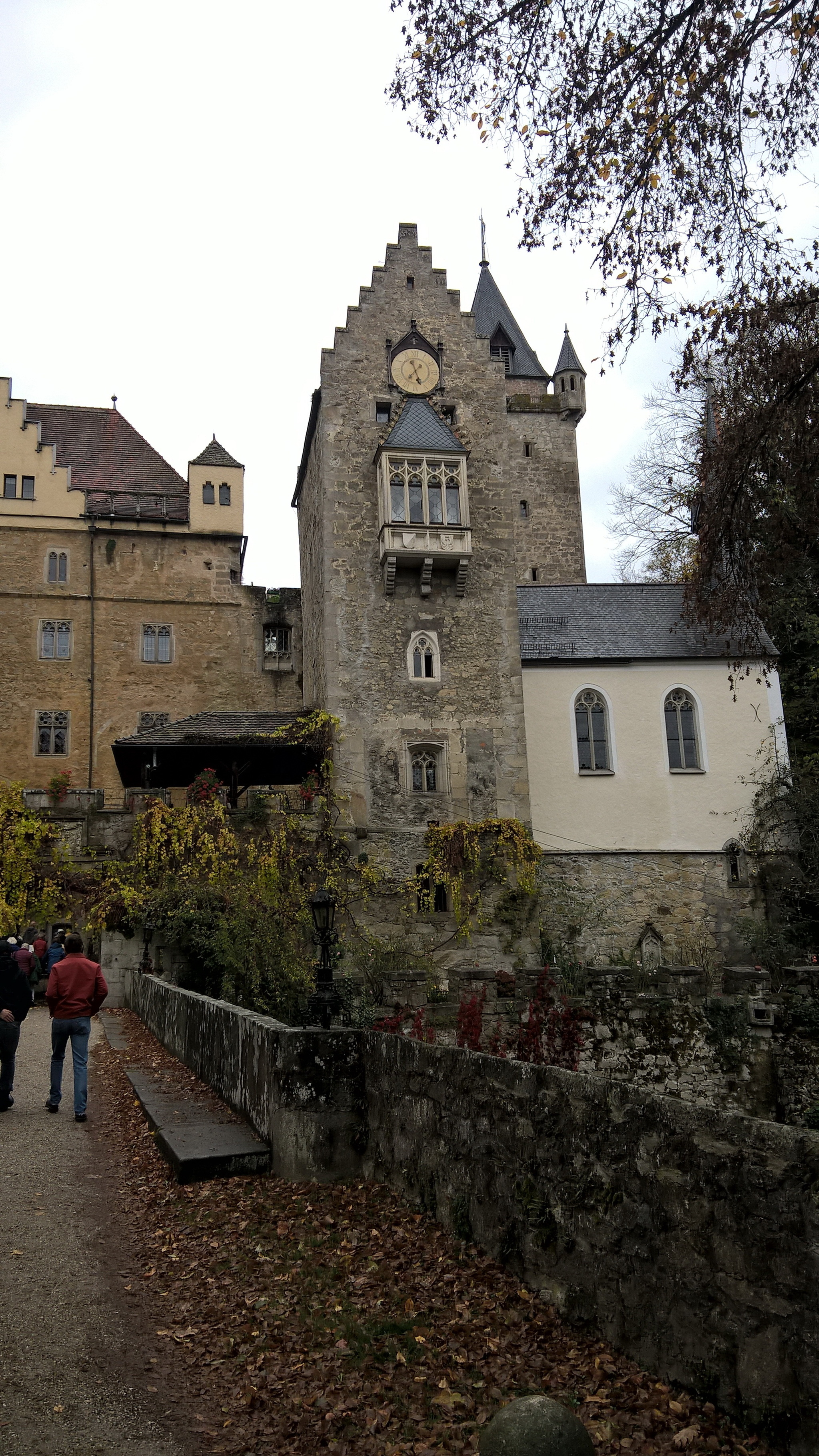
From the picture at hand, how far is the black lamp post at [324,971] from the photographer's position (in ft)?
26.8

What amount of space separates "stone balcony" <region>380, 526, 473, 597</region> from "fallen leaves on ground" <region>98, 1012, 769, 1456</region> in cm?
1874

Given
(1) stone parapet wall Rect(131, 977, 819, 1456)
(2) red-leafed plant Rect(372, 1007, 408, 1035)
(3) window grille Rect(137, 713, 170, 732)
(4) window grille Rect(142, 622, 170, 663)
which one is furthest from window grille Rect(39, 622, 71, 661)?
(1) stone parapet wall Rect(131, 977, 819, 1456)

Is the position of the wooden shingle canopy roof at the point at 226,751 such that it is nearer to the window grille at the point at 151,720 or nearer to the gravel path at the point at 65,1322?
the window grille at the point at 151,720

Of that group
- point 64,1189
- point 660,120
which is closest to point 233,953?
point 64,1189

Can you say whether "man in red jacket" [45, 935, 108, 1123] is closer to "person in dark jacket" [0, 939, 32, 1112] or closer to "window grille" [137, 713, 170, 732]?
"person in dark jacket" [0, 939, 32, 1112]

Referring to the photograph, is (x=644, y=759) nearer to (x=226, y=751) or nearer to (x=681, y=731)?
(x=681, y=731)

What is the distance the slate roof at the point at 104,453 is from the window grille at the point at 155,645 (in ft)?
13.4

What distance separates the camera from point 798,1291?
3.76 m

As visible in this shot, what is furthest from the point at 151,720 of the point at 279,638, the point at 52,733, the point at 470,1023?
the point at 470,1023

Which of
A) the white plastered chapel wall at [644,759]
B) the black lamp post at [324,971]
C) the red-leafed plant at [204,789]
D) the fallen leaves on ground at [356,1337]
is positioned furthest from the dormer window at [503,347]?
the fallen leaves on ground at [356,1337]

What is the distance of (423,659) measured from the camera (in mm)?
24953

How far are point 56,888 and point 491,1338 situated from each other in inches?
685

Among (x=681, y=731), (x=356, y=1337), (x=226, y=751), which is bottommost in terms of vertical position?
(x=356, y=1337)

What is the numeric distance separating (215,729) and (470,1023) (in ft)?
35.6
